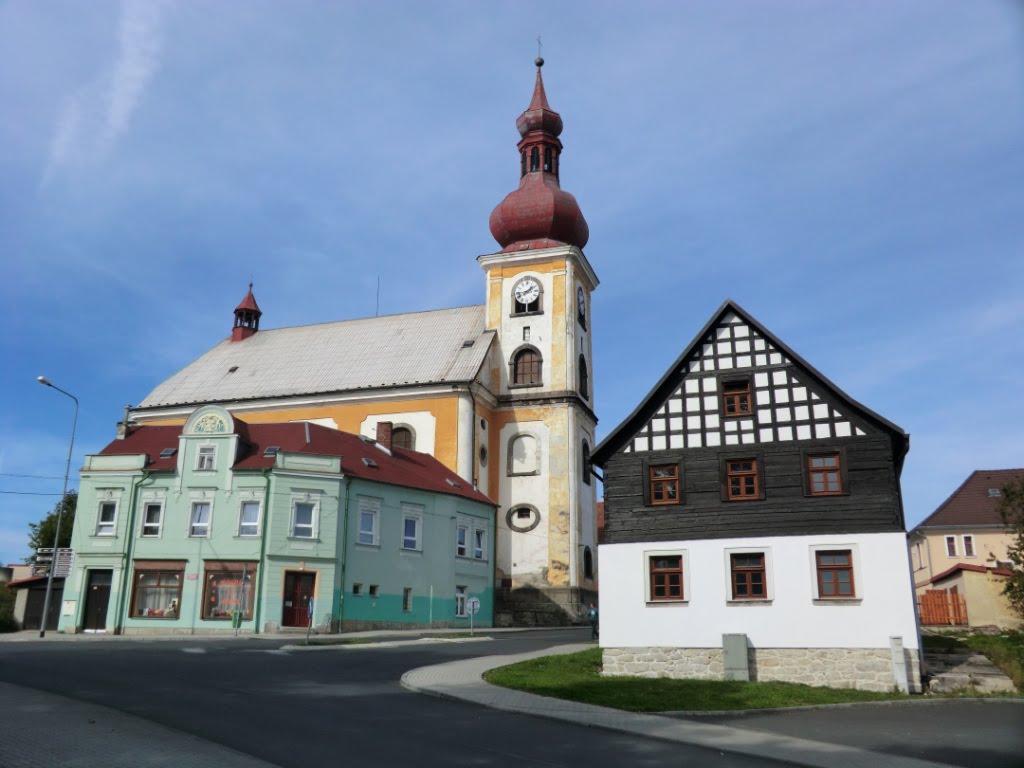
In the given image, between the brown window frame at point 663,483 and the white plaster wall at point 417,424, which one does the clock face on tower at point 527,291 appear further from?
the brown window frame at point 663,483

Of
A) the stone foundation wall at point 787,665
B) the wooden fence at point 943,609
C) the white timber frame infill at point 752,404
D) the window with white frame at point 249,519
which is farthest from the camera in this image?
the wooden fence at point 943,609

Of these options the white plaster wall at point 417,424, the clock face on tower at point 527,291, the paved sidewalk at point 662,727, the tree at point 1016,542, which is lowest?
the paved sidewalk at point 662,727

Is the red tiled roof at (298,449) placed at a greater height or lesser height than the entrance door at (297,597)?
greater

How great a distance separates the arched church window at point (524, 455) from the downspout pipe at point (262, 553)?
727 inches

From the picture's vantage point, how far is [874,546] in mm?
21906

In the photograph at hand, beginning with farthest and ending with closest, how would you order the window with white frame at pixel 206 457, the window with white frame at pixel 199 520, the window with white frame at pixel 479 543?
1. the window with white frame at pixel 479 543
2. the window with white frame at pixel 206 457
3. the window with white frame at pixel 199 520

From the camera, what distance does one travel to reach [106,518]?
38.7 m

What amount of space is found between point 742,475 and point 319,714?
530 inches

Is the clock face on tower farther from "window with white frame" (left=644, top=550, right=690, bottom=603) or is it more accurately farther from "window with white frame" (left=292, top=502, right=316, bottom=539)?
"window with white frame" (left=644, top=550, right=690, bottom=603)

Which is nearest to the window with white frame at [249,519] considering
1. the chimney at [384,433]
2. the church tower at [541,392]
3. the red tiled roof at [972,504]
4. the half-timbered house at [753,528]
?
the chimney at [384,433]

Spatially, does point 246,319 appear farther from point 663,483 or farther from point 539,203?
point 663,483

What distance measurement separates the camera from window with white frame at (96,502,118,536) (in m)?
38.2

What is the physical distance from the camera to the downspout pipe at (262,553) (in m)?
35.4

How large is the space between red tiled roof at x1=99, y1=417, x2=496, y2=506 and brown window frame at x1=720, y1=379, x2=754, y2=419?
1869 cm
